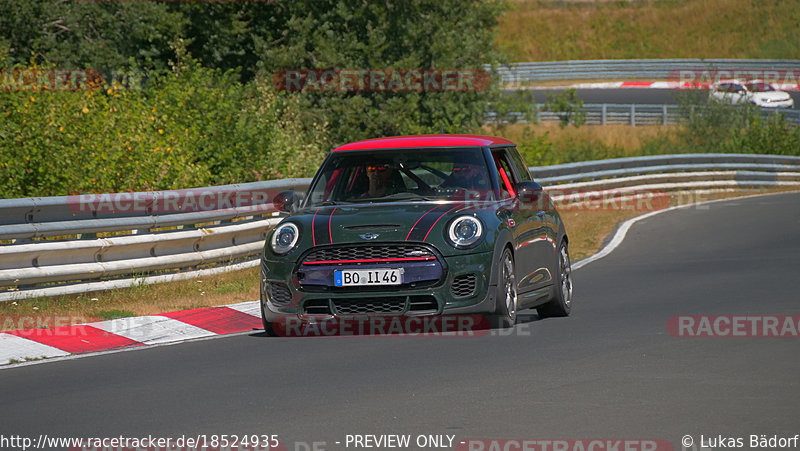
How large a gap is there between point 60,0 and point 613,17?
50.6 m

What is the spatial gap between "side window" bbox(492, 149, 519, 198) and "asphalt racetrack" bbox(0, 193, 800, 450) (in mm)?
1107

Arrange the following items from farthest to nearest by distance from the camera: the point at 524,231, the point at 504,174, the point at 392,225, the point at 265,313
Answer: the point at 504,174 < the point at 524,231 < the point at 265,313 < the point at 392,225

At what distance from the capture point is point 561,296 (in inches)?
444

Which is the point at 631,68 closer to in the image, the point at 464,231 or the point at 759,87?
the point at 759,87

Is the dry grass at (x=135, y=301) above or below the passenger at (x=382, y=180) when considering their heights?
below

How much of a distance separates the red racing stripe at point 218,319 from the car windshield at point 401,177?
48.7 inches

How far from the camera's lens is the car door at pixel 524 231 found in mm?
10336

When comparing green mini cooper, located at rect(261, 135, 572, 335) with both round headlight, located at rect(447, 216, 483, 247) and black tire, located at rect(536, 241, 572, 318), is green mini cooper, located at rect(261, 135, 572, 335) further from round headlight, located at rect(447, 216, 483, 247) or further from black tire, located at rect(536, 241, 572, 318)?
black tire, located at rect(536, 241, 572, 318)

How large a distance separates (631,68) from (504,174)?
170 feet

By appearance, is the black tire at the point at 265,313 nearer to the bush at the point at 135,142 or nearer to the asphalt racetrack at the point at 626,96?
the bush at the point at 135,142

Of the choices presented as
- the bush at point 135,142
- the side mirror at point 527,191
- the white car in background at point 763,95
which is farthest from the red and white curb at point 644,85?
the side mirror at point 527,191

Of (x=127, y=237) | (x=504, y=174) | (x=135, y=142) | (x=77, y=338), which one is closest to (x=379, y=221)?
(x=504, y=174)

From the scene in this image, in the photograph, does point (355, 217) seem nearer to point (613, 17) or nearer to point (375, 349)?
point (375, 349)

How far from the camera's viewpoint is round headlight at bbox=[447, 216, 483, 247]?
960 cm
